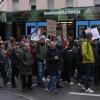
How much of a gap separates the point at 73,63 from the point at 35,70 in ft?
4.66

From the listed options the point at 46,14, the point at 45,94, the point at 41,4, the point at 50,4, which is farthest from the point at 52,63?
the point at 41,4

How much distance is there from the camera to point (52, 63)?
51.0ft

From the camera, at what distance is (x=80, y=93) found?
614 inches

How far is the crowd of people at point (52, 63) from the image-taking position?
15539 millimetres

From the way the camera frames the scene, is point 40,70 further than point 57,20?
No

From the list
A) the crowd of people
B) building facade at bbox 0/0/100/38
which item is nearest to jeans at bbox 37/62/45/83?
the crowd of people

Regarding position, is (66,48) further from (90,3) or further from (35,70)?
(90,3)

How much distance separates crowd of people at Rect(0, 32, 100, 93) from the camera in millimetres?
15539

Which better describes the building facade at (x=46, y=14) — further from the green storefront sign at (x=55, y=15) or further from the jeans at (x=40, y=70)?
the jeans at (x=40, y=70)

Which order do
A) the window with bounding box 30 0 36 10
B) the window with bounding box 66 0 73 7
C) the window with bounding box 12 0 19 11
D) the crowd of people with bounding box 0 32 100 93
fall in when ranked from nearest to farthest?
the crowd of people with bounding box 0 32 100 93, the window with bounding box 66 0 73 7, the window with bounding box 30 0 36 10, the window with bounding box 12 0 19 11

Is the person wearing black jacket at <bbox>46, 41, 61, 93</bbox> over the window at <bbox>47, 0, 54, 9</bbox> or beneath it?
beneath

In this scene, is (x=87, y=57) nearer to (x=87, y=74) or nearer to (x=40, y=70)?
(x=87, y=74)

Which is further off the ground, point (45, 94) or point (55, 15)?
point (55, 15)

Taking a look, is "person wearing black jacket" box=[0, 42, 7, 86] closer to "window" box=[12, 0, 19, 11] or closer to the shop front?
the shop front
